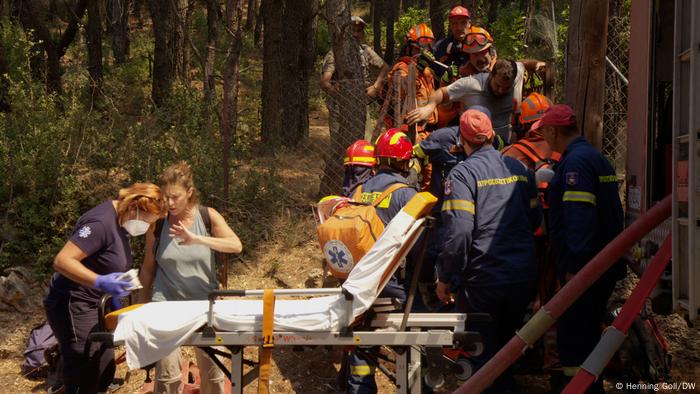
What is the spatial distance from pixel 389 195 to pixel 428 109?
6.31 feet

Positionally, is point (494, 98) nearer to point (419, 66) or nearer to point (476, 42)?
point (476, 42)

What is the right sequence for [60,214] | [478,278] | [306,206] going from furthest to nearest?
[306,206] < [60,214] < [478,278]

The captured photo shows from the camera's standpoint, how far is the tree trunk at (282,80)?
11.2 metres

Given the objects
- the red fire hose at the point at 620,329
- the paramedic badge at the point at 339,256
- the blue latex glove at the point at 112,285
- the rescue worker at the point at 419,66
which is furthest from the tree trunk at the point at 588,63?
the blue latex glove at the point at 112,285

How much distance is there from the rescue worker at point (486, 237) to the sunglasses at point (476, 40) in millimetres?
2154

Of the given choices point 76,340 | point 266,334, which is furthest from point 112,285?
point 266,334

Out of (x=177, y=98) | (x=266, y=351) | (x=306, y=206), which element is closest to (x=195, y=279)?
(x=266, y=351)

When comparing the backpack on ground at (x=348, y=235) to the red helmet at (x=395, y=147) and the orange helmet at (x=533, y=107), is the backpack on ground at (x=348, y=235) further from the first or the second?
the orange helmet at (x=533, y=107)

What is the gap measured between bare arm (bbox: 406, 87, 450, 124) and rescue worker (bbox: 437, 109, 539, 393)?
6.00 ft

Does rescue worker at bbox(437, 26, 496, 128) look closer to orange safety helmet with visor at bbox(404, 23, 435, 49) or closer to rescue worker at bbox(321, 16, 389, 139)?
orange safety helmet with visor at bbox(404, 23, 435, 49)

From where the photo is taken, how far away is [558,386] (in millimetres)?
5809

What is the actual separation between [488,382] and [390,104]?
397 centimetres

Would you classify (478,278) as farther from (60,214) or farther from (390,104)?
(60,214)

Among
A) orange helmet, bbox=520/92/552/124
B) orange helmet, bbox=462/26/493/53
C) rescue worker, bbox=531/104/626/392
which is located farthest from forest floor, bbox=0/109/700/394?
orange helmet, bbox=462/26/493/53
